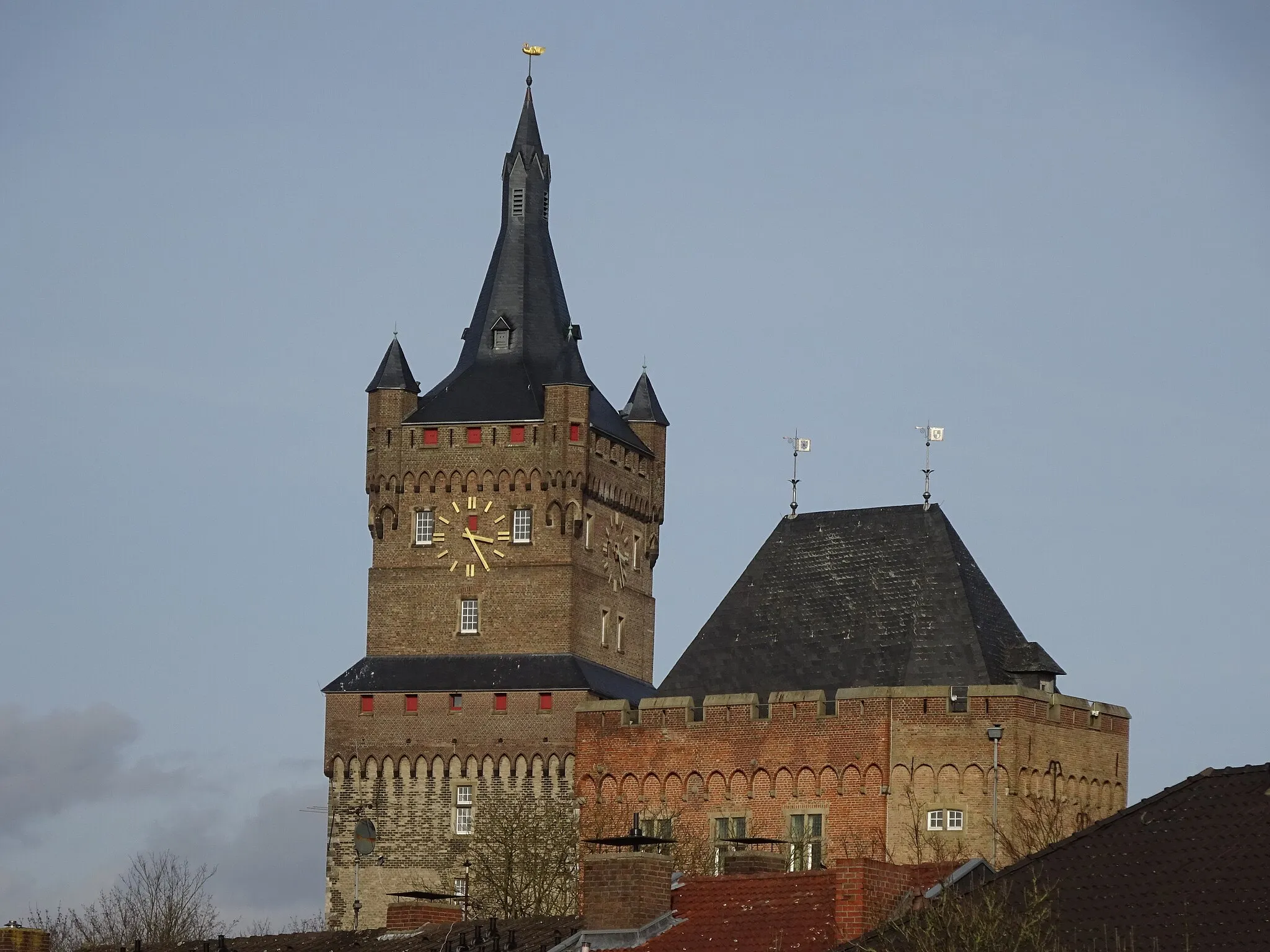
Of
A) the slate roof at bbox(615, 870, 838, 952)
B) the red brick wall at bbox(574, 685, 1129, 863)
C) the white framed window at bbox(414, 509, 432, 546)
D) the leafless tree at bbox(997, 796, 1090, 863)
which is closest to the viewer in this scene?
the slate roof at bbox(615, 870, 838, 952)

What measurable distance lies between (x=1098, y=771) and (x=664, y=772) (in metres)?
9.13

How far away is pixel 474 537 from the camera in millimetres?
81125

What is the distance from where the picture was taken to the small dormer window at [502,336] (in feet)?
273

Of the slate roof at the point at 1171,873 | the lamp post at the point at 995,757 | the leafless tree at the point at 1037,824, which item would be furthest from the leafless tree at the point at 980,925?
the lamp post at the point at 995,757

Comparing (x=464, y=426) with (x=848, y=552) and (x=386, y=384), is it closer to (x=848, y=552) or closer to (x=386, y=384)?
(x=386, y=384)

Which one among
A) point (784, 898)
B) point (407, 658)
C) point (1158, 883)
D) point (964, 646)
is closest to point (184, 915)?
point (407, 658)

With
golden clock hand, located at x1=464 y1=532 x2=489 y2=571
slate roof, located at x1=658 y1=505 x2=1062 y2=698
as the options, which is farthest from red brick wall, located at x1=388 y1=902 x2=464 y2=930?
golden clock hand, located at x1=464 y1=532 x2=489 y2=571

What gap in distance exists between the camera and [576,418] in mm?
81188

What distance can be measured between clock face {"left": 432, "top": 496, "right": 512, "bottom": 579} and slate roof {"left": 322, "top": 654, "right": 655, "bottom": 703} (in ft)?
7.59

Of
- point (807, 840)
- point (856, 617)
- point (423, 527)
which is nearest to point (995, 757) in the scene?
point (807, 840)

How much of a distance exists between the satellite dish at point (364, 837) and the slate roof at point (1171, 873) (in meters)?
39.7

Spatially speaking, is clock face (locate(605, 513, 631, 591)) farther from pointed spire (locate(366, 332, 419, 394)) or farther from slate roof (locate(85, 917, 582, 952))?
slate roof (locate(85, 917, 582, 952))

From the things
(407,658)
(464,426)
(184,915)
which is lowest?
(184,915)

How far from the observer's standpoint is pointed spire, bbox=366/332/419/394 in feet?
270
